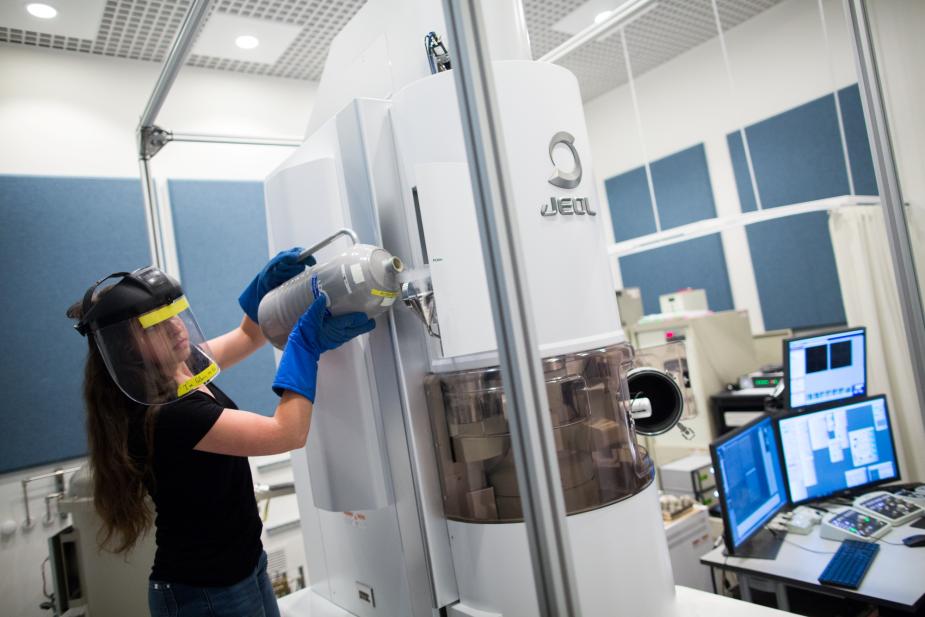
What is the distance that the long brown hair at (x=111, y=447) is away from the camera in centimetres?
133

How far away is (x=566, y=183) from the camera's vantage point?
3.80 ft

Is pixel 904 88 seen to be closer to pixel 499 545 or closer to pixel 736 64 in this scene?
pixel 736 64

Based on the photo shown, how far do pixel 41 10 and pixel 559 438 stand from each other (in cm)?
315

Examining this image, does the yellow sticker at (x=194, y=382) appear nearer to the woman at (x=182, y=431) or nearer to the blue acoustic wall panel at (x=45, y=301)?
the woman at (x=182, y=431)

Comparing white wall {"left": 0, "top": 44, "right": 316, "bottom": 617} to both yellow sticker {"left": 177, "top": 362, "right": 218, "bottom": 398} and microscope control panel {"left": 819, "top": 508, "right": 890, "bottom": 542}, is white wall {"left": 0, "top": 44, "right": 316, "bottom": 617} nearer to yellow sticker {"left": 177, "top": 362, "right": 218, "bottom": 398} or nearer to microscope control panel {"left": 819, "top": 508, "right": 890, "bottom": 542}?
yellow sticker {"left": 177, "top": 362, "right": 218, "bottom": 398}

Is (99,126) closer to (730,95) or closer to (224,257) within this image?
(224,257)

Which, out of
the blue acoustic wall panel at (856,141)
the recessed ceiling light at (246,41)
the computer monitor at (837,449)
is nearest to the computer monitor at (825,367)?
the computer monitor at (837,449)

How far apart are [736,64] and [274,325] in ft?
13.8

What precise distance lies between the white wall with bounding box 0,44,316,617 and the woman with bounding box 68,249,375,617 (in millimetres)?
1915

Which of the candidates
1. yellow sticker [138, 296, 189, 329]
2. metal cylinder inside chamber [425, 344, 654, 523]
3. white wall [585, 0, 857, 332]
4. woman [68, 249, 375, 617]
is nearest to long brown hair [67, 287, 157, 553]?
woman [68, 249, 375, 617]

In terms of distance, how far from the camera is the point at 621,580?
1.11 m

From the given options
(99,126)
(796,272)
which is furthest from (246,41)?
(796,272)

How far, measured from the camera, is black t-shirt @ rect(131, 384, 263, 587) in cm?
133

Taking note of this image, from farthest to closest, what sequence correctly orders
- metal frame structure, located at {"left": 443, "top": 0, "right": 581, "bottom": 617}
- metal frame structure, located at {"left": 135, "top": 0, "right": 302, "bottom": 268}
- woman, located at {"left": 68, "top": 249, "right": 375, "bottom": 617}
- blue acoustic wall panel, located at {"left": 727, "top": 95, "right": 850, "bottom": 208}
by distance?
blue acoustic wall panel, located at {"left": 727, "top": 95, "right": 850, "bottom": 208} → metal frame structure, located at {"left": 135, "top": 0, "right": 302, "bottom": 268} → woman, located at {"left": 68, "top": 249, "right": 375, "bottom": 617} → metal frame structure, located at {"left": 443, "top": 0, "right": 581, "bottom": 617}
